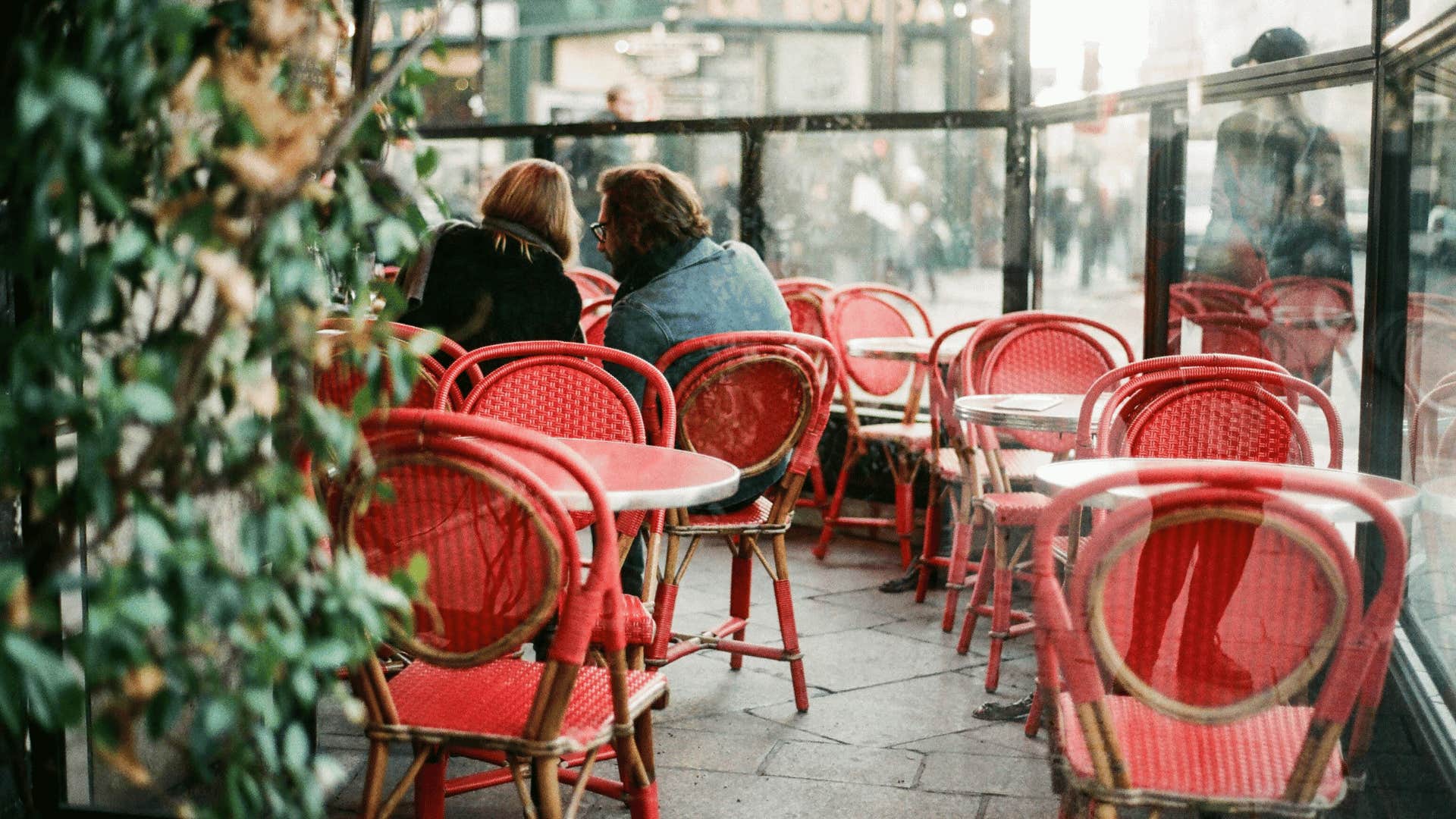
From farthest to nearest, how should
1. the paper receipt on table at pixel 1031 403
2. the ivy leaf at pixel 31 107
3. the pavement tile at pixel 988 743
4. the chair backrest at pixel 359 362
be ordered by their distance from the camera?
the paper receipt on table at pixel 1031 403 < the pavement tile at pixel 988 743 < the chair backrest at pixel 359 362 < the ivy leaf at pixel 31 107

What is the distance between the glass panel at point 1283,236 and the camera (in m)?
3.34

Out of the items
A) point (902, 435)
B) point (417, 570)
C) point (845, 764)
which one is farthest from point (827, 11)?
point (417, 570)

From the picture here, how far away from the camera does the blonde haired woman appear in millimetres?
3471

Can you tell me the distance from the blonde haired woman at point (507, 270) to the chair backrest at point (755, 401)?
0.44 m

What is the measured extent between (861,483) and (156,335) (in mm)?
4478

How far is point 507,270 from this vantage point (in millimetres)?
3488

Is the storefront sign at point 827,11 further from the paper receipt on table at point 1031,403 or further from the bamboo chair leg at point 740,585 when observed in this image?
the bamboo chair leg at point 740,585

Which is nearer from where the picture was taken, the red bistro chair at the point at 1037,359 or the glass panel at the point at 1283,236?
the glass panel at the point at 1283,236

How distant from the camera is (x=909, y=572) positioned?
14.9 ft

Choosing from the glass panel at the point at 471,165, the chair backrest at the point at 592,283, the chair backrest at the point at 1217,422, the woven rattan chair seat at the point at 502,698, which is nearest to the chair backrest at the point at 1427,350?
the chair backrest at the point at 1217,422

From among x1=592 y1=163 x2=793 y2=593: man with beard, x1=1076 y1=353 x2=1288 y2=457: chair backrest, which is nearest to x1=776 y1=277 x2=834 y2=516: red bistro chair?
x1=592 y1=163 x2=793 y2=593: man with beard

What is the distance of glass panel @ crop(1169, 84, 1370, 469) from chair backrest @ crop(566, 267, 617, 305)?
2.52 m

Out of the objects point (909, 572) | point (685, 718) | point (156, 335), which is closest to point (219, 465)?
point (156, 335)

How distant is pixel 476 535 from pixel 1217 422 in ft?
4.99
